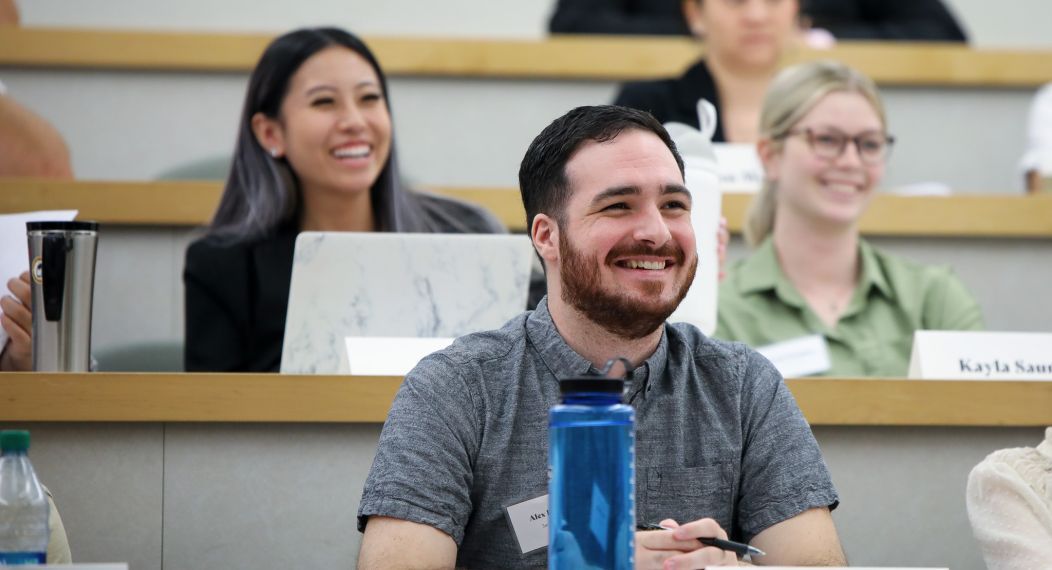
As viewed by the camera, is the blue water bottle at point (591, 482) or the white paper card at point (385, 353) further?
the white paper card at point (385, 353)

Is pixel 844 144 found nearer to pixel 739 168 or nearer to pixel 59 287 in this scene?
pixel 739 168

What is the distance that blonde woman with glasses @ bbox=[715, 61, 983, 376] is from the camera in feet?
10.3

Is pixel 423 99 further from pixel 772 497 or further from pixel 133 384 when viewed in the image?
pixel 772 497

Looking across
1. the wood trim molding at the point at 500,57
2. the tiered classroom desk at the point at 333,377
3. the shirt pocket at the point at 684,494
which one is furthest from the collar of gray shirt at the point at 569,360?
the wood trim molding at the point at 500,57

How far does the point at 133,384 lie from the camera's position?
7.00 ft

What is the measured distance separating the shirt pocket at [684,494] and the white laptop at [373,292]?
0.65 m

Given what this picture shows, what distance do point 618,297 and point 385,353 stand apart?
23.3 inches

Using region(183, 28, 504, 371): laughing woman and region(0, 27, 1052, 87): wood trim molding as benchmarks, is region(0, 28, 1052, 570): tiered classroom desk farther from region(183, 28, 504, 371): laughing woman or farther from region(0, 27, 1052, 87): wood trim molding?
region(183, 28, 504, 371): laughing woman

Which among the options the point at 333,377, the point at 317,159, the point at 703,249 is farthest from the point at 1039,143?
the point at 333,377

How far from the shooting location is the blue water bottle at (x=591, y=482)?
1.35 meters

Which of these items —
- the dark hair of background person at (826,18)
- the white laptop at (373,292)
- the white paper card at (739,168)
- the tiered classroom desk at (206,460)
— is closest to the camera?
the tiered classroom desk at (206,460)

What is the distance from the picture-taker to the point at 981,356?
2.41 meters

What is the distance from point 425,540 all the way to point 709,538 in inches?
12.9

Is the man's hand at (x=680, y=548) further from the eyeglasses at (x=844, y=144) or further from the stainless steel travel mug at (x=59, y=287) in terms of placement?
the eyeglasses at (x=844, y=144)
